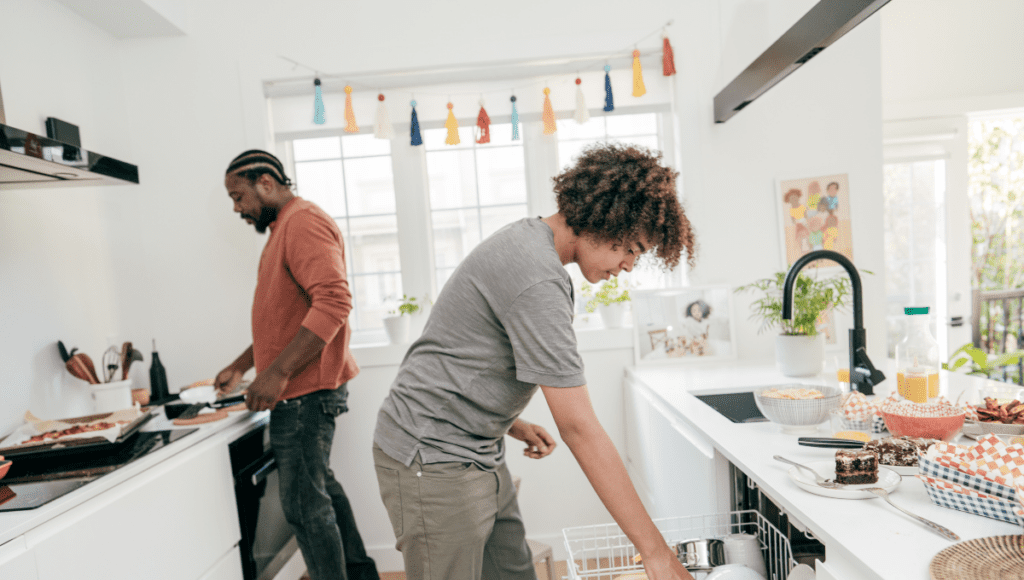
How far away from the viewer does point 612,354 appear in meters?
2.36

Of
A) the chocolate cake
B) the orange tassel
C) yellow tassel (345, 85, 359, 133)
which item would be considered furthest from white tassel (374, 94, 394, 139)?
the chocolate cake

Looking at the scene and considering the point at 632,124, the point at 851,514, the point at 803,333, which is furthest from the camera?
the point at 632,124

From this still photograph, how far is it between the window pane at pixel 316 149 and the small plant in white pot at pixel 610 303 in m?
1.30

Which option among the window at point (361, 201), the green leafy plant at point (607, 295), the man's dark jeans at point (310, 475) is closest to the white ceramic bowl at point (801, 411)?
the green leafy plant at point (607, 295)

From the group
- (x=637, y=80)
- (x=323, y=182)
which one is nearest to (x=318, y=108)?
(x=323, y=182)

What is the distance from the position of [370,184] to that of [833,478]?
209 cm

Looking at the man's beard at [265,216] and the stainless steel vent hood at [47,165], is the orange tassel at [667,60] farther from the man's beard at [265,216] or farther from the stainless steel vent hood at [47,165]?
the stainless steel vent hood at [47,165]

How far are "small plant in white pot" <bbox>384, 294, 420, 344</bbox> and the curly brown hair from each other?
1434 mm

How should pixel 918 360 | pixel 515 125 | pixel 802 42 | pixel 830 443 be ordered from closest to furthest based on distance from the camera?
pixel 830 443 → pixel 918 360 → pixel 802 42 → pixel 515 125

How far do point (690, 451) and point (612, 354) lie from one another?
883 millimetres

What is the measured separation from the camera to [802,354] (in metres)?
1.85

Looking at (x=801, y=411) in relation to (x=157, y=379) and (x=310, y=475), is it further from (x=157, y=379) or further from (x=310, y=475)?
(x=157, y=379)

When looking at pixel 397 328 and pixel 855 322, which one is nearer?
pixel 855 322

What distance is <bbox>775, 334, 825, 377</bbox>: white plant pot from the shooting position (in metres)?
1.85
